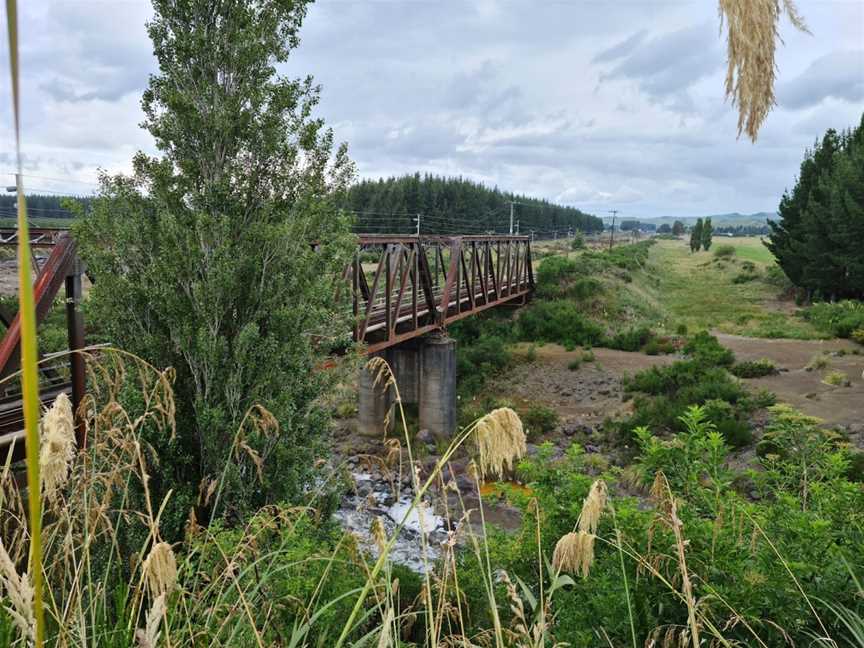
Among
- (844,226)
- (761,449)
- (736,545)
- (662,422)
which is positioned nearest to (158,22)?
(736,545)

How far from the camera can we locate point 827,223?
37438 mm

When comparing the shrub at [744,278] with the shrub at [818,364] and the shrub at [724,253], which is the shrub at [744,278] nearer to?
the shrub at [724,253]

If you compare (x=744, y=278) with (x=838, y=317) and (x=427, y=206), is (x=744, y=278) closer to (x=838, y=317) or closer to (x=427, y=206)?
(x=838, y=317)

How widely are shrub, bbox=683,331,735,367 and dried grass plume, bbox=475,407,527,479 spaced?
2525 centimetres

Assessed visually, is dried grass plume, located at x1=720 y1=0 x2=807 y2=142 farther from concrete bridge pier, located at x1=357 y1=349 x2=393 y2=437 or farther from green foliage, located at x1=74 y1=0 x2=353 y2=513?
concrete bridge pier, located at x1=357 y1=349 x2=393 y2=437

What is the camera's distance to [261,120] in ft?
25.3

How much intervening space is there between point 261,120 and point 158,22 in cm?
161

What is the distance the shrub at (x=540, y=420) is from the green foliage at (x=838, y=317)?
15.6 m

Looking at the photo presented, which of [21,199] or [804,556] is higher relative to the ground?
[21,199]

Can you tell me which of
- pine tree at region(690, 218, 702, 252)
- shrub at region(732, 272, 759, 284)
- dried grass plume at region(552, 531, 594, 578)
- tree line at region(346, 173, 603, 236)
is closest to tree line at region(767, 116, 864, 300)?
shrub at region(732, 272, 759, 284)

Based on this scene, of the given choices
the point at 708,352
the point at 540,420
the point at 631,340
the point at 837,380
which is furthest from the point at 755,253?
the point at 540,420

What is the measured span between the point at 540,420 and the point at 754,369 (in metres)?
8.53

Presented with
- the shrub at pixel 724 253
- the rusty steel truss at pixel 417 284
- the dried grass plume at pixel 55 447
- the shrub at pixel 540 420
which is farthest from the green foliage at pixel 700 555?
the shrub at pixel 724 253

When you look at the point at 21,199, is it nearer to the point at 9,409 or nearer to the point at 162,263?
the point at 162,263
